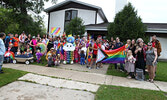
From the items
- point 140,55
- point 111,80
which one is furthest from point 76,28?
point 111,80

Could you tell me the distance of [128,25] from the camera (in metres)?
11.6

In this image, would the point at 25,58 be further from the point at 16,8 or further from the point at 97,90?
the point at 16,8

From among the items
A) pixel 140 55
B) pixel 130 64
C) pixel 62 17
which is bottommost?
pixel 130 64

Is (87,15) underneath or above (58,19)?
above

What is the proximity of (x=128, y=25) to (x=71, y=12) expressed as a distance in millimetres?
9911

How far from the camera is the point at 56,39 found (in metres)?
10.0

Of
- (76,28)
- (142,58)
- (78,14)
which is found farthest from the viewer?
(78,14)

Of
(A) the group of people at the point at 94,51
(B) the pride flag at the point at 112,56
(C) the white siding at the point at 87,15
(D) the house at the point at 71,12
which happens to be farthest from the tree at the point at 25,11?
(B) the pride flag at the point at 112,56

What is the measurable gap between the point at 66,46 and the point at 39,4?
1443 cm

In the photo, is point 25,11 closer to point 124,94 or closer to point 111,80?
point 111,80

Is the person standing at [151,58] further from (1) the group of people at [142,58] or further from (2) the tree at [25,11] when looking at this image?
(2) the tree at [25,11]

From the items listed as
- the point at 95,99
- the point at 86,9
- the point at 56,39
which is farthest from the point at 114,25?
the point at 95,99

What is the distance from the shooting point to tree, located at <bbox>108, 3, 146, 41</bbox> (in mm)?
11484

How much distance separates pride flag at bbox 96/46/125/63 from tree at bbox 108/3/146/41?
4.79m
